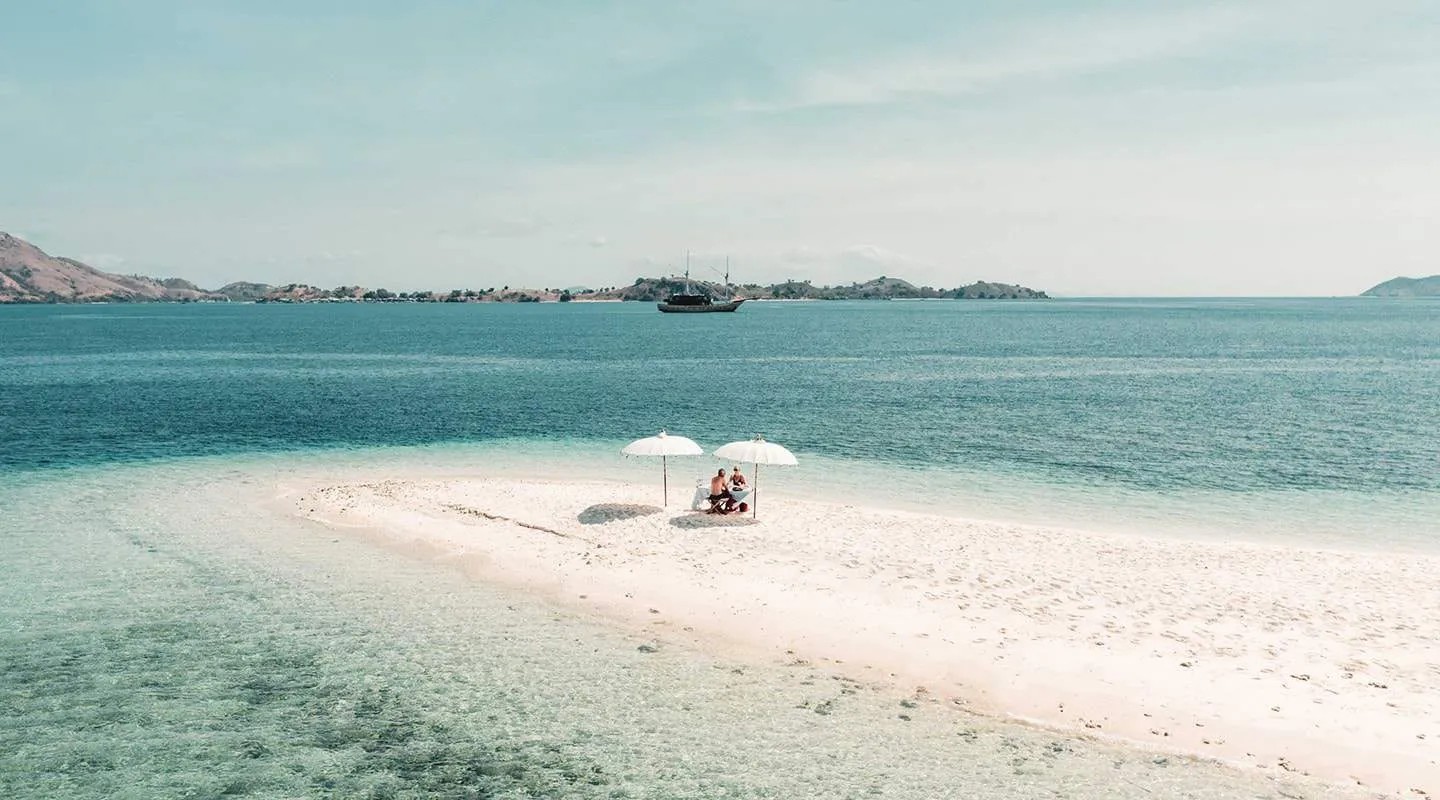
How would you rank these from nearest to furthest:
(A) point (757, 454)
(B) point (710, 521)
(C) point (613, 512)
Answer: (A) point (757, 454), (B) point (710, 521), (C) point (613, 512)

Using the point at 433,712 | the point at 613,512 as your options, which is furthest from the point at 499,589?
the point at 613,512

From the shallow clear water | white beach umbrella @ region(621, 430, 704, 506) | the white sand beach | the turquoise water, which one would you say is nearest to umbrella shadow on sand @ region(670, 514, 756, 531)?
the white sand beach

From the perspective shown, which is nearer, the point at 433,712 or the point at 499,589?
the point at 433,712

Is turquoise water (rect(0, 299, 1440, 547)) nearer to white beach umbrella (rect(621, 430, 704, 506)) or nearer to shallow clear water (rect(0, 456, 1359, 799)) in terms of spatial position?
white beach umbrella (rect(621, 430, 704, 506))

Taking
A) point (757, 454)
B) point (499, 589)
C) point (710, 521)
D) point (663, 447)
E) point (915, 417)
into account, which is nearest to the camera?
point (499, 589)

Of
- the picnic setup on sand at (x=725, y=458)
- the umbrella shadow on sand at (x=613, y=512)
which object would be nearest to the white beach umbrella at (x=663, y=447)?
the picnic setup on sand at (x=725, y=458)

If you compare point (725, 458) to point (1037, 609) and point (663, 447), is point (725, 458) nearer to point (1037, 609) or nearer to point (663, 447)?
point (663, 447)

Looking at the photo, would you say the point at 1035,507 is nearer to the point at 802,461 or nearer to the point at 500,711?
the point at 802,461
